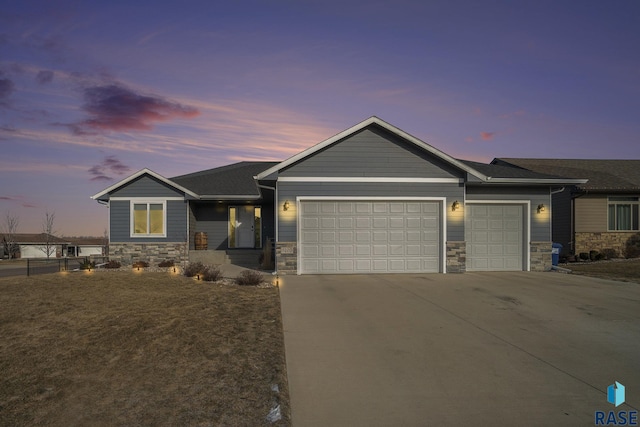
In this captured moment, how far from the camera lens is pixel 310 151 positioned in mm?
13836

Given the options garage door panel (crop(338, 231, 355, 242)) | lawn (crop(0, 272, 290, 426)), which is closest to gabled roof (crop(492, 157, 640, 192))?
garage door panel (crop(338, 231, 355, 242))

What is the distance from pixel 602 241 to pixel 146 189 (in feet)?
75.8

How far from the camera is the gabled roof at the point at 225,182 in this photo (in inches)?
738

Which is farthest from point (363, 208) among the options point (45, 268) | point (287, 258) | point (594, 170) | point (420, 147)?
point (594, 170)

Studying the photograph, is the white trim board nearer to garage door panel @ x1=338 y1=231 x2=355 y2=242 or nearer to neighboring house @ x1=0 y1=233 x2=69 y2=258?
garage door panel @ x1=338 y1=231 x2=355 y2=242

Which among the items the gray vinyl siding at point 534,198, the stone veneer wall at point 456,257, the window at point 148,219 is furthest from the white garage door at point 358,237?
the window at point 148,219

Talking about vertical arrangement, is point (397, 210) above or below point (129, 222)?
above

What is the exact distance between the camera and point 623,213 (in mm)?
22484

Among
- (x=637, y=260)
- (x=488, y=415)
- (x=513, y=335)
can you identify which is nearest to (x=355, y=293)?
(x=513, y=335)

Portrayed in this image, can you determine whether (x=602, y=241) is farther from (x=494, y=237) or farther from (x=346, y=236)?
(x=346, y=236)

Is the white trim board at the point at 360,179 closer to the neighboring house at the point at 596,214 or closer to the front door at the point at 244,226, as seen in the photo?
the front door at the point at 244,226

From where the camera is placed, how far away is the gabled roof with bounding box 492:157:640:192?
860 inches

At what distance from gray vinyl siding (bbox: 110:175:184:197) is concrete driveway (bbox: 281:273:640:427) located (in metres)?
9.90

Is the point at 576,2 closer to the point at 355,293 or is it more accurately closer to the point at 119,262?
the point at 355,293
